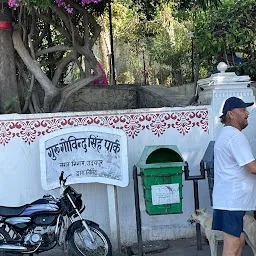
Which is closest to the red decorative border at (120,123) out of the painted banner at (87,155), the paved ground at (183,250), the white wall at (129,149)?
the white wall at (129,149)

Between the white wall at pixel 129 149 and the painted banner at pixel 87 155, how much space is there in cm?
40

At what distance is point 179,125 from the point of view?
7.18 m

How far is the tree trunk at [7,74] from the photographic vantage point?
765 cm

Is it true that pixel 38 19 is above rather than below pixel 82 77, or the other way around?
above

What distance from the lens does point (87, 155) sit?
6504 millimetres

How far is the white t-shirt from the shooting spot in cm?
427

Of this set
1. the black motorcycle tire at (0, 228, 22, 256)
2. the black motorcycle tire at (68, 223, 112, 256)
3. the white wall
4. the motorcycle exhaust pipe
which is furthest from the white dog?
the black motorcycle tire at (0, 228, 22, 256)

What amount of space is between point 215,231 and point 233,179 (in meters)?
1.61

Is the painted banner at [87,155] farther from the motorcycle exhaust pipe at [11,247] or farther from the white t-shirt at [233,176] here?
the white t-shirt at [233,176]

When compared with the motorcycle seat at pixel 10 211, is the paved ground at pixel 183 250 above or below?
below

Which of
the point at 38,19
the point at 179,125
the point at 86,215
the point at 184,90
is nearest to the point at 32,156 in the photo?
the point at 86,215

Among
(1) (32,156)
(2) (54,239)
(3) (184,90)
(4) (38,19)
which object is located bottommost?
(2) (54,239)

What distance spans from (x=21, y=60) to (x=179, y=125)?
2.84m

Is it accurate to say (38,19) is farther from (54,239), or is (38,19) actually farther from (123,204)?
(54,239)
